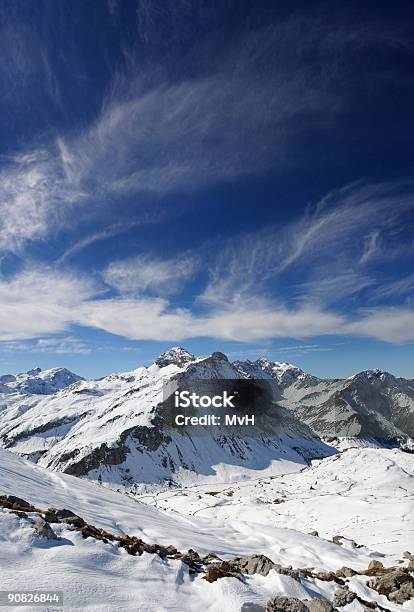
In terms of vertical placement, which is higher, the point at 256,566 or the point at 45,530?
the point at 45,530

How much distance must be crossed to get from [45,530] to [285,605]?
10.4 m

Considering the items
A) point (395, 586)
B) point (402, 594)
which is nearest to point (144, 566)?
point (402, 594)

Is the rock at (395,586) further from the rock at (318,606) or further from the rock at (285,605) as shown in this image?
the rock at (285,605)

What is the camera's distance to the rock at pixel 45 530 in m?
15.2

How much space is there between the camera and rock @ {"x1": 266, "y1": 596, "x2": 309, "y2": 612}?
13.8m

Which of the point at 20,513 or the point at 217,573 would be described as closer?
the point at 217,573

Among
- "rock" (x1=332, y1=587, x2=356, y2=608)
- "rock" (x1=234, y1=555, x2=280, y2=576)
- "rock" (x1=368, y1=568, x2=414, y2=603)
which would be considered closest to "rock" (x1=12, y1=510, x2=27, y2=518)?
"rock" (x1=234, y1=555, x2=280, y2=576)

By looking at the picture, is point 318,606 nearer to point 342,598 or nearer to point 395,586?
point 342,598

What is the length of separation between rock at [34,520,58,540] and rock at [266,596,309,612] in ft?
30.9

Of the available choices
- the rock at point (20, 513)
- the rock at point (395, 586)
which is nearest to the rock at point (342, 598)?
the rock at point (395, 586)

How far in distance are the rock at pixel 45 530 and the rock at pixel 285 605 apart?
942cm

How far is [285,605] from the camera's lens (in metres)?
14.0

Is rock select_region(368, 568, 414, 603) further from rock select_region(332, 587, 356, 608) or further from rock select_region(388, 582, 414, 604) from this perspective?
rock select_region(332, 587, 356, 608)

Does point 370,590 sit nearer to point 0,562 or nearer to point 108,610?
point 108,610
